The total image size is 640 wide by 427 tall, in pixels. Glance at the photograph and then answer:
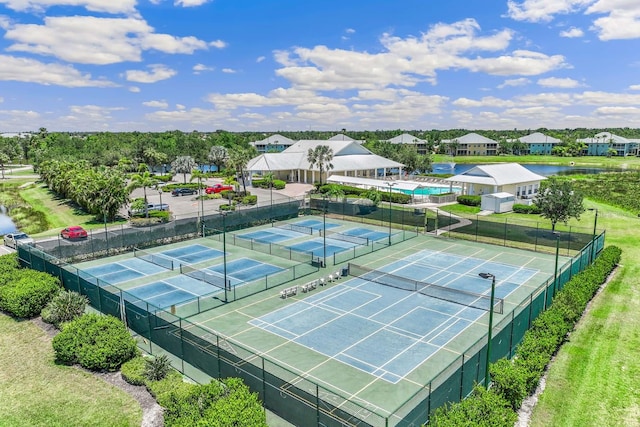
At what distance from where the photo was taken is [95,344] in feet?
61.8

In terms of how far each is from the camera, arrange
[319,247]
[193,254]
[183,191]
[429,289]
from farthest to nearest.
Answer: [183,191] < [319,247] < [193,254] < [429,289]

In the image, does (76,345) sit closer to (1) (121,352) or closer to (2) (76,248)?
(1) (121,352)

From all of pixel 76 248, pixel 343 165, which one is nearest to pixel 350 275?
pixel 76 248

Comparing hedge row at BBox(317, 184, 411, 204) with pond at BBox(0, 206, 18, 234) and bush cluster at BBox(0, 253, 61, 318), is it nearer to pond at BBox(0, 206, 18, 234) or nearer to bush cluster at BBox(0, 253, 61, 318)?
pond at BBox(0, 206, 18, 234)

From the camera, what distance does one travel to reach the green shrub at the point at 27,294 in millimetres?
23781

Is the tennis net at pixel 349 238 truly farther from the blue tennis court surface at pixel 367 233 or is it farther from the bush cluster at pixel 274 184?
the bush cluster at pixel 274 184

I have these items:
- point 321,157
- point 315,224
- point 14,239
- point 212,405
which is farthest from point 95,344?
point 321,157

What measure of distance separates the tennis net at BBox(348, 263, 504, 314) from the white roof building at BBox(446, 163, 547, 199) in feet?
108

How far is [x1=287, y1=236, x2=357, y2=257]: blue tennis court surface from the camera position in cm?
3769

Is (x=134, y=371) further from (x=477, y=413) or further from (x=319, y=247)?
(x=319, y=247)

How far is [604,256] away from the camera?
31828 millimetres

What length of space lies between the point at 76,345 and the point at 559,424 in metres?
18.8

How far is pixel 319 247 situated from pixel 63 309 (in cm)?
2124

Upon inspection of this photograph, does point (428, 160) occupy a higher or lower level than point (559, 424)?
higher
